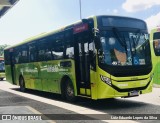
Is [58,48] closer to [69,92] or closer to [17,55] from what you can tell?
[69,92]

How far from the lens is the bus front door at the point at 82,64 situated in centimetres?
1149

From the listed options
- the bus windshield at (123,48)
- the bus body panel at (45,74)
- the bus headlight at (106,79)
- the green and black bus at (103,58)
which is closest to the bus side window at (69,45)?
the green and black bus at (103,58)

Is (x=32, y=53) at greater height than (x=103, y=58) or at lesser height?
greater

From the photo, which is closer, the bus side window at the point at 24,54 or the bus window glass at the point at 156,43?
the bus window glass at the point at 156,43

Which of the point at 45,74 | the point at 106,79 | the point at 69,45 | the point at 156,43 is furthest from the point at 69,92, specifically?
the point at 156,43

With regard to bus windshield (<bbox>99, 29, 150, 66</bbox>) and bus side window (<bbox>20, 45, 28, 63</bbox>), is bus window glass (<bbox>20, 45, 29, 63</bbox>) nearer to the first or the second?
bus side window (<bbox>20, 45, 28, 63</bbox>)

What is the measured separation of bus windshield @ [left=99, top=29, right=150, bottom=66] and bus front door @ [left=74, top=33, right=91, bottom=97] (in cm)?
85

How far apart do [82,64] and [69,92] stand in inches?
67.6

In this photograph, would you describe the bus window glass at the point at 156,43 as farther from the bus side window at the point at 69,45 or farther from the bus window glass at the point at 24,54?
the bus window glass at the point at 24,54

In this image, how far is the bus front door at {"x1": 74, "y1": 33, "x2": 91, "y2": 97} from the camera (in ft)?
37.7

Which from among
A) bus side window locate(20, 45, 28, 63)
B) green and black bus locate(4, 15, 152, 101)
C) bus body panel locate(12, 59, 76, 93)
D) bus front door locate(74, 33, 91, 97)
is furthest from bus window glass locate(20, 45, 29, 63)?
bus front door locate(74, 33, 91, 97)

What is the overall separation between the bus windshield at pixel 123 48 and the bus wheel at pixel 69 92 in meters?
2.53

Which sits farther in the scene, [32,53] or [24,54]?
[24,54]

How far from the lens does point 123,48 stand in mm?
11117
